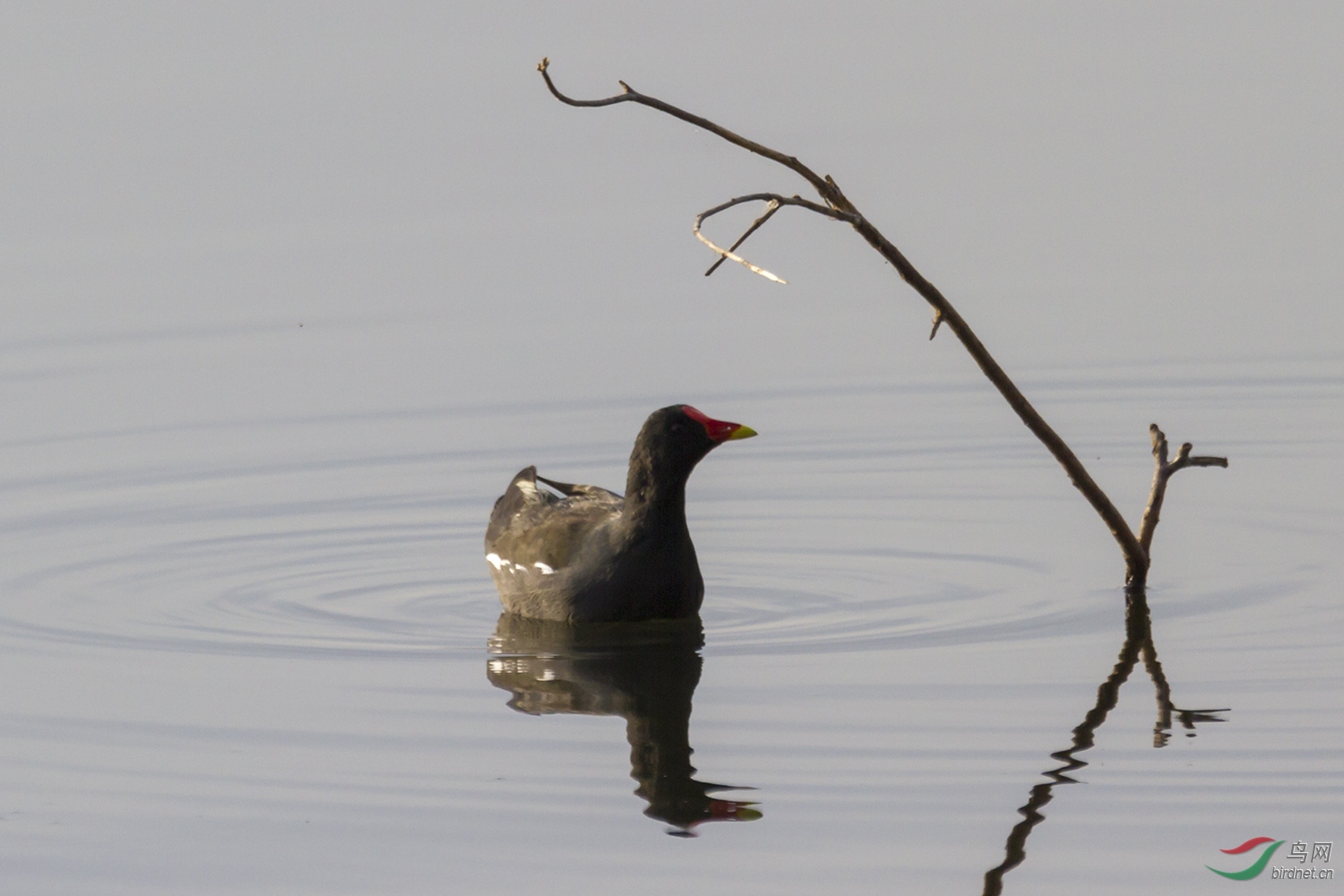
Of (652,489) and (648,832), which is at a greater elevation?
(652,489)

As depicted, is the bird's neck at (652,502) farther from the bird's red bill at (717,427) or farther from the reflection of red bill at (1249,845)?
the reflection of red bill at (1249,845)

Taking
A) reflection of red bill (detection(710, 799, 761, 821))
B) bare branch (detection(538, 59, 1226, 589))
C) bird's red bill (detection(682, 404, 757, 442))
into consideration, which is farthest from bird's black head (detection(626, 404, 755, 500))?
reflection of red bill (detection(710, 799, 761, 821))

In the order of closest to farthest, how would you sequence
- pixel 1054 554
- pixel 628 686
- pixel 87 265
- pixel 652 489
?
pixel 628 686
pixel 652 489
pixel 1054 554
pixel 87 265

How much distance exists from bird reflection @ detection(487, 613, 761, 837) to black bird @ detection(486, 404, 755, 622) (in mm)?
112

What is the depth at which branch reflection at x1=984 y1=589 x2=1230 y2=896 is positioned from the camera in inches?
307

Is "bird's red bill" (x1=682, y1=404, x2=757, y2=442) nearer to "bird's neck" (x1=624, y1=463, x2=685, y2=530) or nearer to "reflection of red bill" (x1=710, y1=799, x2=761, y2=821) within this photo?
"bird's neck" (x1=624, y1=463, x2=685, y2=530)

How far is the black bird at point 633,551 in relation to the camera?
36.9ft

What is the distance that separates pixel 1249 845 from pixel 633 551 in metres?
4.23

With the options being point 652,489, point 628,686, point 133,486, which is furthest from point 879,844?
point 133,486

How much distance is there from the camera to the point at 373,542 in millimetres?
12922

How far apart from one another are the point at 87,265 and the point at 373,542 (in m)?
6.44

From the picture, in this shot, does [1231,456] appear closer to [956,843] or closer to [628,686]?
[628,686]

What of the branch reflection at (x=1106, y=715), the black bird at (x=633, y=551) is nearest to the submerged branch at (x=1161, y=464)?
the branch reflection at (x=1106, y=715)

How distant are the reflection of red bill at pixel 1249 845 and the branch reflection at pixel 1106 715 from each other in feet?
2.19
